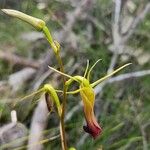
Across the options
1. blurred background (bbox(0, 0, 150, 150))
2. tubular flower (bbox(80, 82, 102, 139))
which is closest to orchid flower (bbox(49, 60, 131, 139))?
tubular flower (bbox(80, 82, 102, 139))

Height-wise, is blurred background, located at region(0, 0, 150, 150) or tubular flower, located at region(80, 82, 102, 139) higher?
Answer: tubular flower, located at region(80, 82, 102, 139)

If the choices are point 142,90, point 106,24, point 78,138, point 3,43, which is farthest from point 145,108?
point 3,43

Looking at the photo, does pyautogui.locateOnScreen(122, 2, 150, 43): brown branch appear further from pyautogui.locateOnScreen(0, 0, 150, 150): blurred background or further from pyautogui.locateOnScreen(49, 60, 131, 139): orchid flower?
pyautogui.locateOnScreen(49, 60, 131, 139): orchid flower

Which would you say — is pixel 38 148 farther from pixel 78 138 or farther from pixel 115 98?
pixel 115 98

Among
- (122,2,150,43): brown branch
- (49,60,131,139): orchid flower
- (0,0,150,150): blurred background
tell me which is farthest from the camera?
(122,2,150,43): brown branch

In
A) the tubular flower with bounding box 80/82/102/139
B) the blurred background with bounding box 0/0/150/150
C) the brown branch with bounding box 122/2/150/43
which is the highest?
the tubular flower with bounding box 80/82/102/139

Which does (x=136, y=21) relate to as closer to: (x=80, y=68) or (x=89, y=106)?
(x=80, y=68)

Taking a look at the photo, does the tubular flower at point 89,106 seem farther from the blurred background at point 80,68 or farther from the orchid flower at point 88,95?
the blurred background at point 80,68

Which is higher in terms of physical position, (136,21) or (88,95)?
(88,95)

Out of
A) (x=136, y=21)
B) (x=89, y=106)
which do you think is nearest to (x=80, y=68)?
(x=136, y=21)
